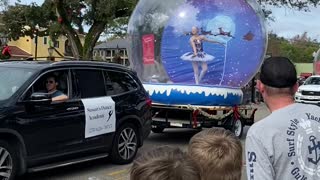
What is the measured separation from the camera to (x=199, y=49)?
500 inches

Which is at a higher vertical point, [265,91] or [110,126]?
[265,91]

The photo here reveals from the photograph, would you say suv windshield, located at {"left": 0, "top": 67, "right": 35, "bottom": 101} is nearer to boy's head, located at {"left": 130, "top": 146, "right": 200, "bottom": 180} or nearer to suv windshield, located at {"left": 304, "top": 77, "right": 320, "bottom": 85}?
boy's head, located at {"left": 130, "top": 146, "right": 200, "bottom": 180}

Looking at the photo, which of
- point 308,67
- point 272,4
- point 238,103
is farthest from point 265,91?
point 308,67

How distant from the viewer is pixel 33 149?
728 cm

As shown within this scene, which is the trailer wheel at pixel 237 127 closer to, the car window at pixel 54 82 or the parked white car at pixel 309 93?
the car window at pixel 54 82

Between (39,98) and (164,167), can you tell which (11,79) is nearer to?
(39,98)

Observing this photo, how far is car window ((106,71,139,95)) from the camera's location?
905cm

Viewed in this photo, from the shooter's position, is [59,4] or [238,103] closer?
[238,103]

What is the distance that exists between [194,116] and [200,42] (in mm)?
1870

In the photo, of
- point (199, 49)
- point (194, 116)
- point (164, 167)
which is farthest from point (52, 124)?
point (199, 49)

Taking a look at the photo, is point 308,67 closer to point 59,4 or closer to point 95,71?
point 59,4

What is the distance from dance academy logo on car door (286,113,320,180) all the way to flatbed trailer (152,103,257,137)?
894cm

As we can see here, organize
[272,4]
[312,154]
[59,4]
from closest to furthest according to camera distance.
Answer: [312,154], [59,4], [272,4]

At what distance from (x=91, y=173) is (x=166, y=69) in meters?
5.27
